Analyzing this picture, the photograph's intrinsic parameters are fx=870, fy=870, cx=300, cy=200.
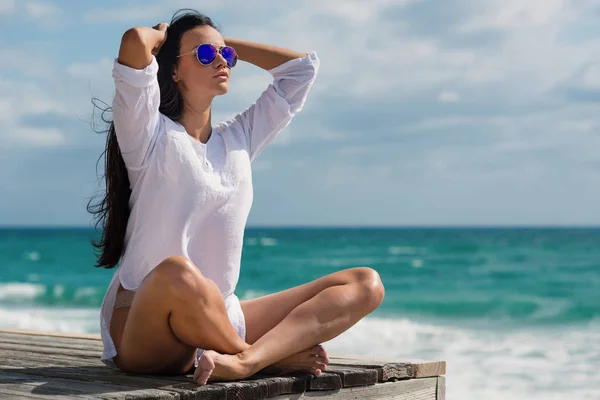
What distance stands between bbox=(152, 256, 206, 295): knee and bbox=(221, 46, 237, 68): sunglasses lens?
34.6 inches

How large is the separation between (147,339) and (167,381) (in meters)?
0.17

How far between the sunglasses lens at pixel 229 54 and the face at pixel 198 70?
2 centimetres

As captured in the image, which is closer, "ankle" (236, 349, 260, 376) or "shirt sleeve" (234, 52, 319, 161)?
"ankle" (236, 349, 260, 376)

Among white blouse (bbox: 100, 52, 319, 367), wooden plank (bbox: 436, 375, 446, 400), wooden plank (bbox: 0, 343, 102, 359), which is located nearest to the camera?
white blouse (bbox: 100, 52, 319, 367)

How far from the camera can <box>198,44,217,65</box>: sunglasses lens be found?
133 inches

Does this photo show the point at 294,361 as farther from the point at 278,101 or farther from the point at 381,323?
the point at 381,323

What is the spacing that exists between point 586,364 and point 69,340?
7898 mm

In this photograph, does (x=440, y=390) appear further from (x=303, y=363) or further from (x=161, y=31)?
(x=161, y=31)

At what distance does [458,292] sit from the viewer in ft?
70.3

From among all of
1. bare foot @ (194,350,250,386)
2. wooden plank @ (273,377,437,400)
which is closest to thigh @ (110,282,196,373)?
bare foot @ (194,350,250,386)

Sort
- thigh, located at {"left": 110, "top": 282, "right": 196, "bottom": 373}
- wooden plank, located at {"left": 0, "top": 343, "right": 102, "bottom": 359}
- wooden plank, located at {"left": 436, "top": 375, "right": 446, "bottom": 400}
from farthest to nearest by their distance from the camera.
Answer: wooden plank, located at {"left": 0, "top": 343, "right": 102, "bottom": 359} → wooden plank, located at {"left": 436, "top": 375, "right": 446, "bottom": 400} → thigh, located at {"left": 110, "top": 282, "right": 196, "bottom": 373}

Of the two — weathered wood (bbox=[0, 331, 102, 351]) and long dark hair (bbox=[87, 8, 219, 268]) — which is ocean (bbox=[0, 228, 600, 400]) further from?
long dark hair (bbox=[87, 8, 219, 268])

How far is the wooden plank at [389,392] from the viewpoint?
3418 mm

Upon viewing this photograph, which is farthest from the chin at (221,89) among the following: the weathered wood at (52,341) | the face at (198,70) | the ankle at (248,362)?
the weathered wood at (52,341)
